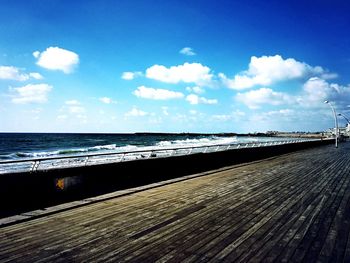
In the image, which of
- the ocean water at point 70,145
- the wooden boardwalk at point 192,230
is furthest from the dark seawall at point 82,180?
the ocean water at point 70,145

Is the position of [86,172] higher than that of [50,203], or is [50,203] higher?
[86,172]

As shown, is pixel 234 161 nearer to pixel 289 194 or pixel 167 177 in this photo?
pixel 167 177

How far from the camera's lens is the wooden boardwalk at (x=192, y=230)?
14.0 ft

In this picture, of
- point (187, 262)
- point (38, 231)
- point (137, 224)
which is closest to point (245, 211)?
point (137, 224)

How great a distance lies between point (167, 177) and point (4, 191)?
6.17 meters

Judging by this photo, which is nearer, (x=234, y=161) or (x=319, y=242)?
(x=319, y=242)

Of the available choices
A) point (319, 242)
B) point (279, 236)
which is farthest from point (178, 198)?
point (319, 242)

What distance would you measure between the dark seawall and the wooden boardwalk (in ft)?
3.27

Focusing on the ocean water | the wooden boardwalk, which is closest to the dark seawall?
the wooden boardwalk

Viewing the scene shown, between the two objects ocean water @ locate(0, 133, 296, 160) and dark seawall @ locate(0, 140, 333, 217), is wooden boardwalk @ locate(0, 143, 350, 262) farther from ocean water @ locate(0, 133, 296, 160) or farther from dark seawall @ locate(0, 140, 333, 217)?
ocean water @ locate(0, 133, 296, 160)

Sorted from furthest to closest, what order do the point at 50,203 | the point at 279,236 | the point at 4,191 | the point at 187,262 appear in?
the point at 50,203, the point at 4,191, the point at 279,236, the point at 187,262

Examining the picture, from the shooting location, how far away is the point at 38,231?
5324 millimetres

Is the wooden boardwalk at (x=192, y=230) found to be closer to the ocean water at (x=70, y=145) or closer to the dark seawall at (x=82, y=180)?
the dark seawall at (x=82, y=180)

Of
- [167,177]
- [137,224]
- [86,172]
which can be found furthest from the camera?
[167,177]
